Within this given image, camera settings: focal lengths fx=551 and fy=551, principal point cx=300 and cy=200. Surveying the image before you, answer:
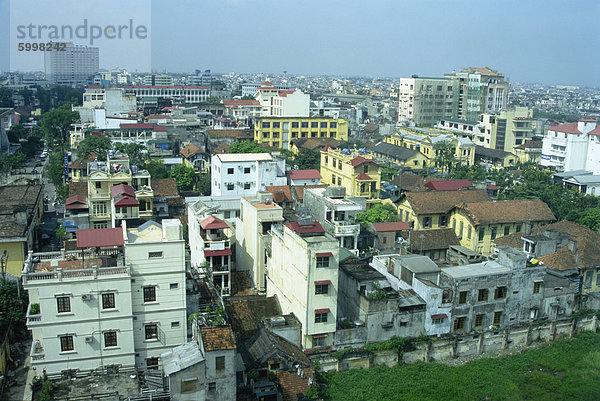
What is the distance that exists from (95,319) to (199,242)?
7005 millimetres

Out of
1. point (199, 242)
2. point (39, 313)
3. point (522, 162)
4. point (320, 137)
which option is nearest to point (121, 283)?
point (39, 313)

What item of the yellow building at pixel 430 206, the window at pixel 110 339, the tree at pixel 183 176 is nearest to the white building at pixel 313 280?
the window at pixel 110 339

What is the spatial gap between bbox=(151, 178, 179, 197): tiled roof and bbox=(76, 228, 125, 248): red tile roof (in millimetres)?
14870

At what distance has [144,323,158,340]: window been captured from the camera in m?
16.6

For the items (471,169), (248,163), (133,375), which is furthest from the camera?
(471,169)

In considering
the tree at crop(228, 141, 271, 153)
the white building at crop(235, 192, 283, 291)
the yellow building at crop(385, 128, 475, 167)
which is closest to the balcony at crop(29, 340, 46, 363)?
the white building at crop(235, 192, 283, 291)

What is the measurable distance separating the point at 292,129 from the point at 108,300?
40.3 meters

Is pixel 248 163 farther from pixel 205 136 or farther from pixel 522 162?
pixel 522 162

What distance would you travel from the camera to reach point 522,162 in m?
51.6

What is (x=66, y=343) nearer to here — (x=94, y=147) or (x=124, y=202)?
(x=124, y=202)

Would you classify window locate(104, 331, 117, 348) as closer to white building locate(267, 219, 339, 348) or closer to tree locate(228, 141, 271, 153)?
white building locate(267, 219, 339, 348)

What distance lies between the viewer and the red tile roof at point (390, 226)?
27.0 meters

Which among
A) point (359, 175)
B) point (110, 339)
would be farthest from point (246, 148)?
point (110, 339)

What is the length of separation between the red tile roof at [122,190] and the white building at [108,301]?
23.2 ft
